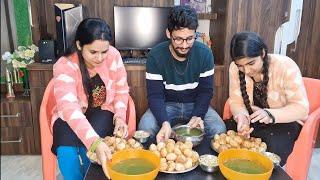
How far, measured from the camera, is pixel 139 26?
8.74ft

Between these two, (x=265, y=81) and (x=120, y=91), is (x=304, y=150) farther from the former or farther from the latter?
(x=120, y=91)

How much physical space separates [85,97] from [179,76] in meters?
0.56

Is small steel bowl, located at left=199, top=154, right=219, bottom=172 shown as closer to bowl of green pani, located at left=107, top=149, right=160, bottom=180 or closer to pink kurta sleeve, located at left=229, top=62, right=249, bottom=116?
bowl of green pani, located at left=107, top=149, right=160, bottom=180

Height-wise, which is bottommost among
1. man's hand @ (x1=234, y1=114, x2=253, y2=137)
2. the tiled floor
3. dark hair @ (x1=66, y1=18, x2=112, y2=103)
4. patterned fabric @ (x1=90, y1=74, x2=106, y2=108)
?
the tiled floor

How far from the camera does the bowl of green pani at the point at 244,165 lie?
1.12m

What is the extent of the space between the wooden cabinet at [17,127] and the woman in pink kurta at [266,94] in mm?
1548

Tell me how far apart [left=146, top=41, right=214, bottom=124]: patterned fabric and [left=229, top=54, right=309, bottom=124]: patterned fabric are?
191mm

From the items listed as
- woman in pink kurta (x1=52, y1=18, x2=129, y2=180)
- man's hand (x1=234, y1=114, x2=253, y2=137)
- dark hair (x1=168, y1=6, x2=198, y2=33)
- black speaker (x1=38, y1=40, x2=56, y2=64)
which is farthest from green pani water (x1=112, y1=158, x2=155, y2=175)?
black speaker (x1=38, y1=40, x2=56, y2=64)

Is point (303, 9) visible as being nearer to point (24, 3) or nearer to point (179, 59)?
point (179, 59)

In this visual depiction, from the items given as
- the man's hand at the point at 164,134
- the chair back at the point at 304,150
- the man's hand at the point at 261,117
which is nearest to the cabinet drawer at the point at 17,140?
the man's hand at the point at 164,134

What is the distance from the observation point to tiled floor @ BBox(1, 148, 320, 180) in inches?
87.7

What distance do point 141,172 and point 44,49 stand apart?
160cm

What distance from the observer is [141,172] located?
46.3 inches

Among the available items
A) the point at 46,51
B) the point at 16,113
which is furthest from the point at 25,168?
the point at 46,51
